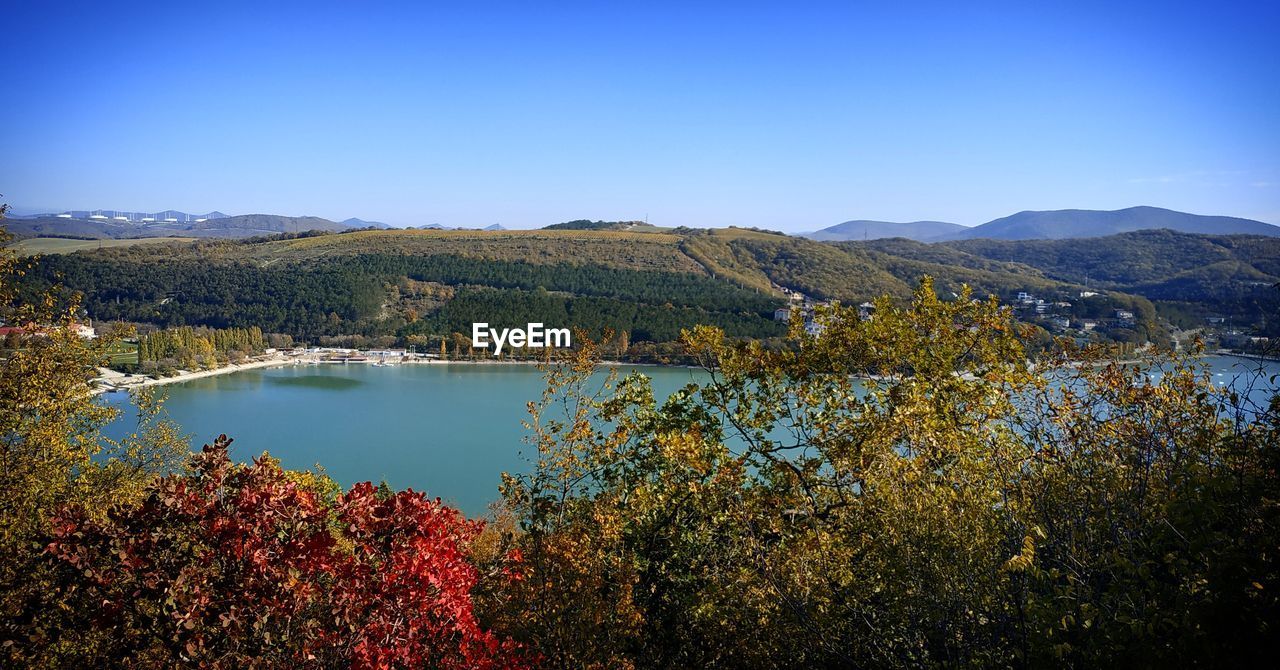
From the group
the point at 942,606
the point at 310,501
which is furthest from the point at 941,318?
the point at 310,501

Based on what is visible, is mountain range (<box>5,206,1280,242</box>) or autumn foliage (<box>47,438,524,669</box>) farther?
mountain range (<box>5,206,1280,242</box>)

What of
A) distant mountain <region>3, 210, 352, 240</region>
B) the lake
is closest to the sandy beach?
the lake

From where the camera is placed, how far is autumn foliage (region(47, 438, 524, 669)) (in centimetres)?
219

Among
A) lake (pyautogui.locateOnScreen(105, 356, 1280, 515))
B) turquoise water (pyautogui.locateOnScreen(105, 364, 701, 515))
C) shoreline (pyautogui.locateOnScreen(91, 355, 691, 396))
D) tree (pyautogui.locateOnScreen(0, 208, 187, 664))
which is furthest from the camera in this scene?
shoreline (pyautogui.locateOnScreen(91, 355, 691, 396))

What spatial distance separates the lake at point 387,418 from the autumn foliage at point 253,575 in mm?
9933

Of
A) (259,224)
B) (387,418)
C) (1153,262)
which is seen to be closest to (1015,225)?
(1153,262)

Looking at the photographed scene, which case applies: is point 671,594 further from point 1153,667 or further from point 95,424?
point 95,424

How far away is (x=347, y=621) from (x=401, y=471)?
1785 centimetres

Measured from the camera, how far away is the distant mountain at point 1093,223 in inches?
5231

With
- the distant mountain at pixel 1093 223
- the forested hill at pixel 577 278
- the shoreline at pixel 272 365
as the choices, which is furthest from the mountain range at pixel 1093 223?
the shoreline at pixel 272 365

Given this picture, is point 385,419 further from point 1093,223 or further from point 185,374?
point 1093,223

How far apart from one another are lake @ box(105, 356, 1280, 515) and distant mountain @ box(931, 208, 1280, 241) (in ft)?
383

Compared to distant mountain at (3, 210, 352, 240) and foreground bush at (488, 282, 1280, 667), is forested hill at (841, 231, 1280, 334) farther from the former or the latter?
distant mountain at (3, 210, 352, 240)

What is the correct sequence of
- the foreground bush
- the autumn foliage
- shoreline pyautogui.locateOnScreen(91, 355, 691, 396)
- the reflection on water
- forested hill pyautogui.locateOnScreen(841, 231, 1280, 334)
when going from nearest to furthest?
the foreground bush
the autumn foliage
shoreline pyautogui.locateOnScreen(91, 355, 691, 396)
the reflection on water
forested hill pyautogui.locateOnScreen(841, 231, 1280, 334)
